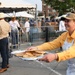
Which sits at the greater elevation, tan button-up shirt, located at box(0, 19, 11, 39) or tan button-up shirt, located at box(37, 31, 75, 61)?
tan button-up shirt, located at box(37, 31, 75, 61)

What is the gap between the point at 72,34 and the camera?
4.02m

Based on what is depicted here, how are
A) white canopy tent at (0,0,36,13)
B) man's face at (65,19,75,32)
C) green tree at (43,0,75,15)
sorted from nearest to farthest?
man's face at (65,19,75,32) → white canopy tent at (0,0,36,13) → green tree at (43,0,75,15)

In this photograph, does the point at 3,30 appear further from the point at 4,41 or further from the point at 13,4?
the point at 13,4

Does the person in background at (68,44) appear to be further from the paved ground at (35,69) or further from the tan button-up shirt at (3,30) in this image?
the tan button-up shirt at (3,30)

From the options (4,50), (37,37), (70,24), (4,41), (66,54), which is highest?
(70,24)

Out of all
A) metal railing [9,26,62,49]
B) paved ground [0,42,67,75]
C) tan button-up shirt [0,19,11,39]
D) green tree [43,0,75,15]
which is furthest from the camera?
green tree [43,0,75,15]

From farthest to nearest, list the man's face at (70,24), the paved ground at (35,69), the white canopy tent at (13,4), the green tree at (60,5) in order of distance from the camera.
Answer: the green tree at (60,5)
the white canopy tent at (13,4)
the paved ground at (35,69)
the man's face at (70,24)

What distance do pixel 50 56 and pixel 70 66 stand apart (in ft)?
3.01

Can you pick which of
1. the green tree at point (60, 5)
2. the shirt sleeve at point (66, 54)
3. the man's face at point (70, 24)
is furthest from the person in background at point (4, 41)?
the green tree at point (60, 5)

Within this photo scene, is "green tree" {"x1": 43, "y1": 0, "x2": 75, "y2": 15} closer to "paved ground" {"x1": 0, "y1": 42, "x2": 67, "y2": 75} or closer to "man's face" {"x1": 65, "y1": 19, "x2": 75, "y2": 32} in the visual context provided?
"paved ground" {"x1": 0, "y1": 42, "x2": 67, "y2": 75}

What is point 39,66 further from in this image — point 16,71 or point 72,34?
point 72,34

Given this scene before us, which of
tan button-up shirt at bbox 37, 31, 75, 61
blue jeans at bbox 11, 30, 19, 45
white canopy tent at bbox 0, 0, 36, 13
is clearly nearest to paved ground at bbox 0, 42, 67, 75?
tan button-up shirt at bbox 37, 31, 75, 61

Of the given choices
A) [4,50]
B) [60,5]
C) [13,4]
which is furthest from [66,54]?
[60,5]

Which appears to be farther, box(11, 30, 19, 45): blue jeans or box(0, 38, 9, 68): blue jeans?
box(11, 30, 19, 45): blue jeans
